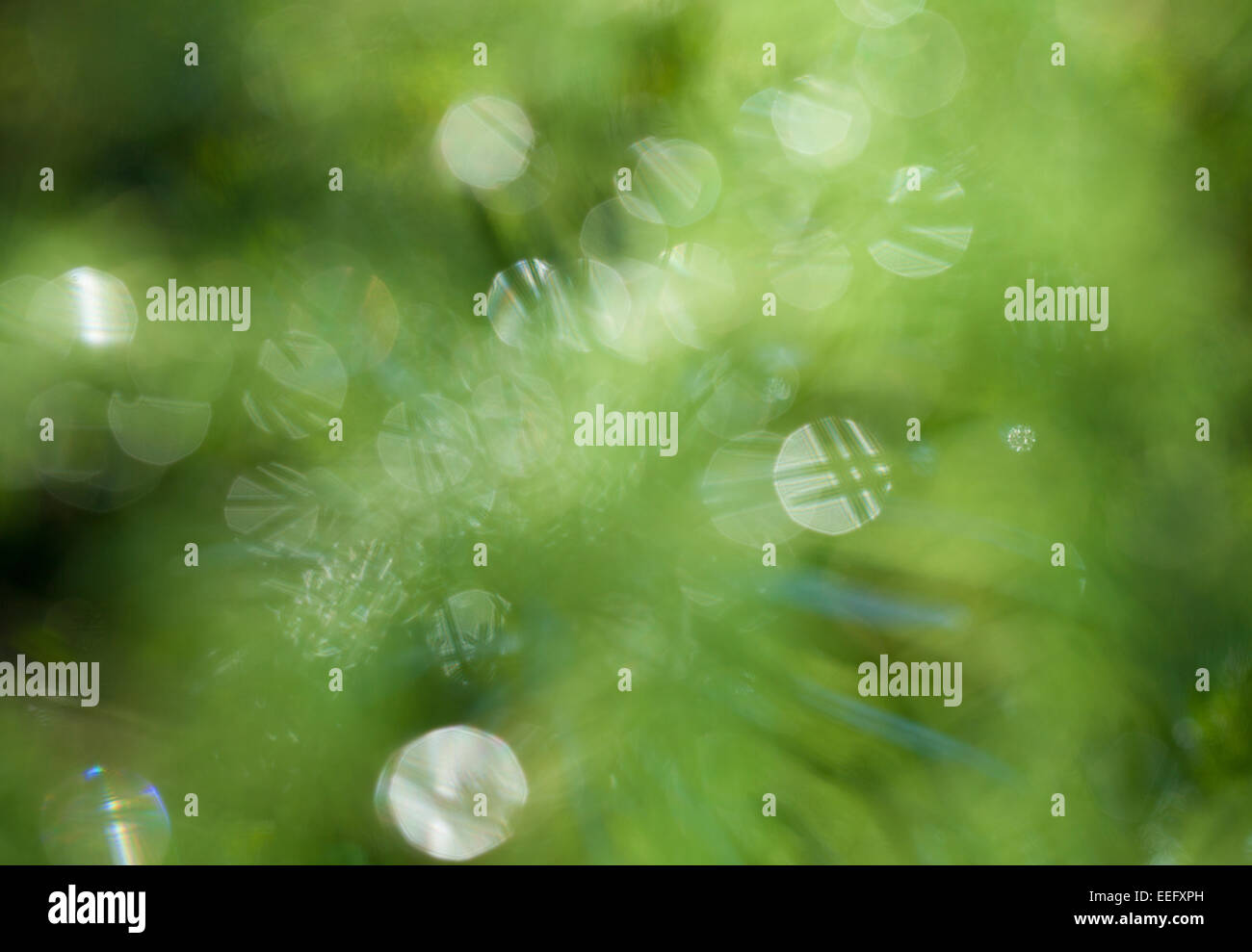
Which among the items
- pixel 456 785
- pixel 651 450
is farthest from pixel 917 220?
pixel 456 785

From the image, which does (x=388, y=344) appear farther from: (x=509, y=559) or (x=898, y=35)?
(x=898, y=35)

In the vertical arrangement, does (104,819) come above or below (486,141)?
below

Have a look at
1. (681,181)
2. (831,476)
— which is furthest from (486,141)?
(831,476)

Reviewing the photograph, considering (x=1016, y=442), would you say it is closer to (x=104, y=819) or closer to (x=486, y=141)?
(x=486, y=141)

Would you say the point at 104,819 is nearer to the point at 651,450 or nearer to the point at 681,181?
the point at 651,450

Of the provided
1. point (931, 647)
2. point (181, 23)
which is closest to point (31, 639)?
point (181, 23)

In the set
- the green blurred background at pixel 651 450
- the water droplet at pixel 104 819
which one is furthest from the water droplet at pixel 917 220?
the water droplet at pixel 104 819

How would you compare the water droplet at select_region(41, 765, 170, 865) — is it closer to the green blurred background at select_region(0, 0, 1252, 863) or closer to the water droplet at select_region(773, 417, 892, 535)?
the green blurred background at select_region(0, 0, 1252, 863)

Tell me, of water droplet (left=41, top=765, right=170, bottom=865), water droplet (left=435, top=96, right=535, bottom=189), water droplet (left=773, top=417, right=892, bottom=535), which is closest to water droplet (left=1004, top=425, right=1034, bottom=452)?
water droplet (left=773, top=417, right=892, bottom=535)

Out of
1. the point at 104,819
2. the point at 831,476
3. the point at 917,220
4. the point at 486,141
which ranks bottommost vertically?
the point at 104,819
